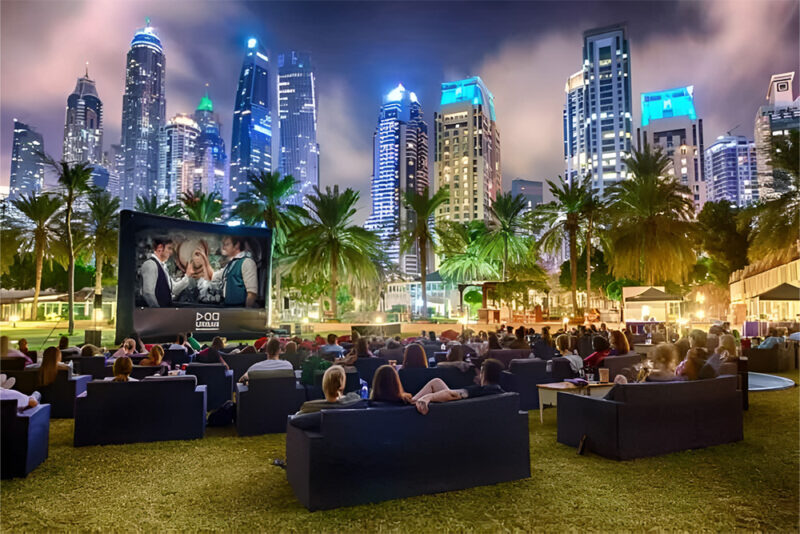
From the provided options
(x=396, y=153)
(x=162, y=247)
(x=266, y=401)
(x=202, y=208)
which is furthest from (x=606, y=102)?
(x=266, y=401)

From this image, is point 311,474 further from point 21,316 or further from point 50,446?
point 21,316

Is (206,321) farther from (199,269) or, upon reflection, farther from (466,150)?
(466,150)

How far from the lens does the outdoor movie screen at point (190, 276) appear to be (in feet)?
54.9

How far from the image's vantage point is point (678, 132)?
121 m

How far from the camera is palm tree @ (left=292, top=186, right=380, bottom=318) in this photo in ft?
87.1

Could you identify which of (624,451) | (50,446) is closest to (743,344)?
(624,451)

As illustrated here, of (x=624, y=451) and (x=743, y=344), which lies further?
(x=743, y=344)

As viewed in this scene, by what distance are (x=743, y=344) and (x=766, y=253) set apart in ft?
47.5

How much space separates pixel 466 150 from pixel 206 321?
11338 cm

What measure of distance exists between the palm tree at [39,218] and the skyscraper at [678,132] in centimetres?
11045

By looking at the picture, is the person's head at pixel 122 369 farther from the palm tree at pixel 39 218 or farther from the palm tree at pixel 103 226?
the palm tree at pixel 103 226

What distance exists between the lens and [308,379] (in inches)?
255

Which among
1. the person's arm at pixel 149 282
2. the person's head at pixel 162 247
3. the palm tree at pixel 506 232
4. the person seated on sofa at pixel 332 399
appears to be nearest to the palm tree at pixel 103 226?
the person's head at pixel 162 247

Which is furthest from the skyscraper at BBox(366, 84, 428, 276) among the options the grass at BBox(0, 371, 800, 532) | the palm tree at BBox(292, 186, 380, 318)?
the grass at BBox(0, 371, 800, 532)
